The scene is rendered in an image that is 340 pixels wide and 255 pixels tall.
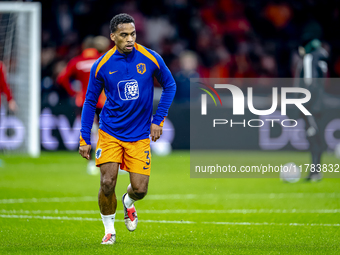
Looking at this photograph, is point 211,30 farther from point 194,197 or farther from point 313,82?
point 194,197

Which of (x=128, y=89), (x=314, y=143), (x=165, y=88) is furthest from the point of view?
(x=314, y=143)

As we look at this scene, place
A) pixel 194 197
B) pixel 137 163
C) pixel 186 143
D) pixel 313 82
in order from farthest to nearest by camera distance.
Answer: pixel 186 143
pixel 313 82
pixel 194 197
pixel 137 163

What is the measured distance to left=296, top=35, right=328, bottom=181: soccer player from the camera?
9.96m

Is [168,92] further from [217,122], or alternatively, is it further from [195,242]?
[217,122]

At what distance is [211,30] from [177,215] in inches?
435

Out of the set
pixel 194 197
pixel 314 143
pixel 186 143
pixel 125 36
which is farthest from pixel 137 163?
pixel 186 143

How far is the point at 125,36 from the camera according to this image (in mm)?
4910

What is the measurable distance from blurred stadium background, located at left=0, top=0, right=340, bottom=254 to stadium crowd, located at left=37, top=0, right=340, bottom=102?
0.10 feet

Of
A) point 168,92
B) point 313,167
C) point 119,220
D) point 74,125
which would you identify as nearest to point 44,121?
point 74,125

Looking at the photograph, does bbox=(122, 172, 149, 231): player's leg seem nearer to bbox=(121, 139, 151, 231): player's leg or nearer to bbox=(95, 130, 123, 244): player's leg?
bbox=(121, 139, 151, 231): player's leg

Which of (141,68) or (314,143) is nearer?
(141,68)

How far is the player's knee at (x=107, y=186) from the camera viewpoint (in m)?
4.99

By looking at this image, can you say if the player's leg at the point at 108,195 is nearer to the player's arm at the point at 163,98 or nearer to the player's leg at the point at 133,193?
the player's leg at the point at 133,193

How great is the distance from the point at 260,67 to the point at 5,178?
872cm
